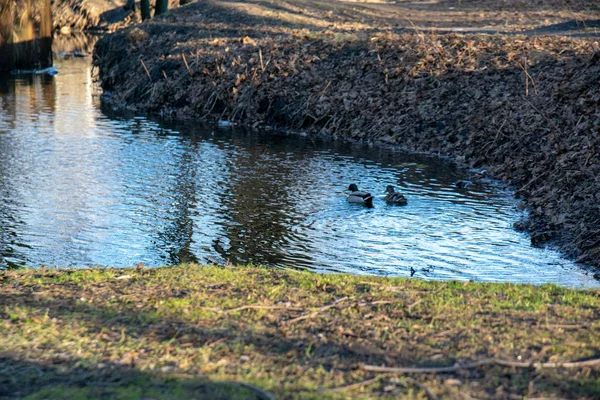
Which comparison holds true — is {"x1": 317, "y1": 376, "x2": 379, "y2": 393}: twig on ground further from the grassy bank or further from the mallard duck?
the mallard duck

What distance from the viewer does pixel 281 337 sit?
551 cm

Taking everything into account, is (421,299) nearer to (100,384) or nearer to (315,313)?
(315,313)

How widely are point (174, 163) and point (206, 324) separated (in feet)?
35.6

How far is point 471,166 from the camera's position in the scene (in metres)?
16.8

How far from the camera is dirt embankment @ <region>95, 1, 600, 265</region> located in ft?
46.1

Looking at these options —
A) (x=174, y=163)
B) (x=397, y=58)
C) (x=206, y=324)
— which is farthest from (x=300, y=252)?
(x=397, y=58)

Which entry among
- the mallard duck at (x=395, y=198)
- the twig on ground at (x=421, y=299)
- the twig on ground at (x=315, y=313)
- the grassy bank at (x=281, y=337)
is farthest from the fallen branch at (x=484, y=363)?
the mallard duck at (x=395, y=198)

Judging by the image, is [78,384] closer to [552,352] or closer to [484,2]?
[552,352]

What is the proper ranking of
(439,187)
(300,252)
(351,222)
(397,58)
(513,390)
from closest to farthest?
1. (513,390)
2. (300,252)
3. (351,222)
4. (439,187)
5. (397,58)

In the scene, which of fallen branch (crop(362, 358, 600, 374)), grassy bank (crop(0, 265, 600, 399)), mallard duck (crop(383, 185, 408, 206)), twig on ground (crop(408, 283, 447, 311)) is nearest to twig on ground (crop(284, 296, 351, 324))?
grassy bank (crop(0, 265, 600, 399))

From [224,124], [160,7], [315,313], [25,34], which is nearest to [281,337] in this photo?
[315,313]

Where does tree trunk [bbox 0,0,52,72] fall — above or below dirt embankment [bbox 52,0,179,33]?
below

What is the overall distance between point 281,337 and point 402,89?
50.8 ft

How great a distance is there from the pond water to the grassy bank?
269 centimetres
